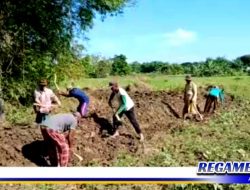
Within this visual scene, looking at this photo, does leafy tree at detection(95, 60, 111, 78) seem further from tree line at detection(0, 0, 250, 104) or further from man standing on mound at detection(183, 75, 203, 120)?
man standing on mound at detection(183, 75, 203, 120)

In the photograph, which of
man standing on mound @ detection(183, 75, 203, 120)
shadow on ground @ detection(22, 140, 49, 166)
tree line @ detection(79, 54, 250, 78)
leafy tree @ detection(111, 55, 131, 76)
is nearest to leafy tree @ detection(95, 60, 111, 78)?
tree line @ detection(79, 54, 250, 78)

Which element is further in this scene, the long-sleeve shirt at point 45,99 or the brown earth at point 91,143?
the long-sleeve shirt at point 45,99

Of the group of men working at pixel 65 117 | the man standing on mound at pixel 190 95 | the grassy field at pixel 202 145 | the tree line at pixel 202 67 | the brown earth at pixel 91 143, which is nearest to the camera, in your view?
the grassy field at pixel 202 145

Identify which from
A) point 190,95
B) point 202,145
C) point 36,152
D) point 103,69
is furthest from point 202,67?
point 36,152

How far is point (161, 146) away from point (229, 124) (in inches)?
208

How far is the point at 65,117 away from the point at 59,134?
0.36 m

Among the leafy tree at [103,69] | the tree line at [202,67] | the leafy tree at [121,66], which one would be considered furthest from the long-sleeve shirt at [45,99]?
the leafy tree at [121,66]

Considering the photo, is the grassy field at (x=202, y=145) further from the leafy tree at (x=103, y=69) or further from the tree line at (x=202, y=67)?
the tree line at (x=202, y=67)

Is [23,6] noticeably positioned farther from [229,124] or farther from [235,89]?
[235,89]

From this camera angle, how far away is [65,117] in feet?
42.3

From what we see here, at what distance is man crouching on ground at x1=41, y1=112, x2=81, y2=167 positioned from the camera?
42.0 feet

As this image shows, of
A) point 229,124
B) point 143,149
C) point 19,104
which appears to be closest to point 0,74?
point 19,104

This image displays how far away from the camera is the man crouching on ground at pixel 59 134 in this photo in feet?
42.0

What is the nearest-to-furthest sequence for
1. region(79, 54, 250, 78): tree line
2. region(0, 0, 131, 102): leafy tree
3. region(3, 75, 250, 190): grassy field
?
1. region(3, 75, 250, 190): grassy field
2. region(0, 0, 131, 102): leafy tree
3. region(79, 54, 250, 78): tree line
